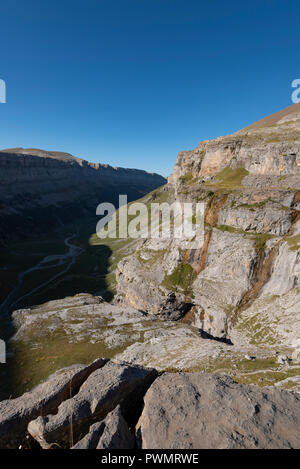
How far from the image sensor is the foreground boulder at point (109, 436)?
9000mm

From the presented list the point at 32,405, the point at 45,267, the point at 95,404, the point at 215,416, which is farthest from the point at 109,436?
the point at 45,267

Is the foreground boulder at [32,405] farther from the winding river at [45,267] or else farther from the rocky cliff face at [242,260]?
the winding river at [45,267]

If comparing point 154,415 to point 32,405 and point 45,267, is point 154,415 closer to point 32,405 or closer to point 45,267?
point 32,405

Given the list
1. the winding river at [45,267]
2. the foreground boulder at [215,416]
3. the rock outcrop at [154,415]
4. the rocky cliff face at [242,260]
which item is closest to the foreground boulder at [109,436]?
the rock outcrop at [154,415]

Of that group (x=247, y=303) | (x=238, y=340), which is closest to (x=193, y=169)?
(x=247, y=303)

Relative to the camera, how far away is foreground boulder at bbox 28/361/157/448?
9.83 meters

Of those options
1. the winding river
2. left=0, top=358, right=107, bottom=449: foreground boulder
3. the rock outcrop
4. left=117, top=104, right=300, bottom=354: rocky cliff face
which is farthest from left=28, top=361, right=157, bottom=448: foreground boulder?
the winding river

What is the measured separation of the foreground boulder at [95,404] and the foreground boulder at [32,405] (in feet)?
2.53

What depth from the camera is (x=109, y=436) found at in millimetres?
9242

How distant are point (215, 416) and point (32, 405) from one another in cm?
959

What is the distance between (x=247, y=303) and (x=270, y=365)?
22.5 m

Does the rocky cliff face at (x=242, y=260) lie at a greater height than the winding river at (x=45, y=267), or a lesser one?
greater

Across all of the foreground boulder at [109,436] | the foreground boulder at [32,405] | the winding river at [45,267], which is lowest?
the winding river at [45,267]

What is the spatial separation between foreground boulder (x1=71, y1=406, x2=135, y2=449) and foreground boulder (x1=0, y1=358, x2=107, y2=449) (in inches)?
127
